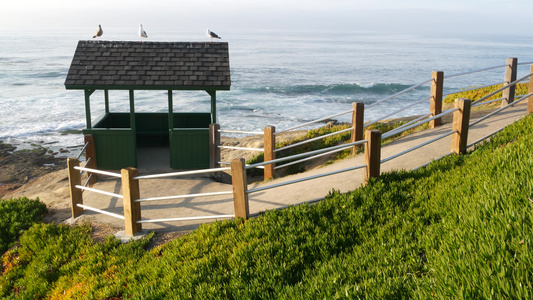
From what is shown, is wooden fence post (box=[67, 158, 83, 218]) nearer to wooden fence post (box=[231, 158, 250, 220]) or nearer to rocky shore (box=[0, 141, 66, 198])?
wooden fence post (box=[231, 158, 250, 220])

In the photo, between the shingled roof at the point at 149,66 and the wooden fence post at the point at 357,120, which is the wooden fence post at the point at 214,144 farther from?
the wooden fence post at the point at 357,120

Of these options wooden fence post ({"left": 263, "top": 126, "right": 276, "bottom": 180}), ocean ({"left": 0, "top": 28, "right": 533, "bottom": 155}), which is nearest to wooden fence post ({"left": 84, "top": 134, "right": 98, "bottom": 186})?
wooden fence post ({"left": 263, "top": 126, "right": 276, "bottom": 180})

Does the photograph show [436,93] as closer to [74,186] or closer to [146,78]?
[146,78]

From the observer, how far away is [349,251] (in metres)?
6.39

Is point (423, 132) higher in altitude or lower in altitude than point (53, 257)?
higher

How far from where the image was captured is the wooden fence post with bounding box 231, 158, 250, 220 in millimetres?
7449

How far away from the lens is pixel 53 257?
8.10 m

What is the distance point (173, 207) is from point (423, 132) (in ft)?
23.0

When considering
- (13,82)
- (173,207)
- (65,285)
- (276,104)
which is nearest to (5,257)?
(65,285)

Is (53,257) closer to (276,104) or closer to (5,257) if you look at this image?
(5,257)

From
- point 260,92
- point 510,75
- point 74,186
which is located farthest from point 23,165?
point 260,92

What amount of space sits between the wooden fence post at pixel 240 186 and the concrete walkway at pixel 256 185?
722mm

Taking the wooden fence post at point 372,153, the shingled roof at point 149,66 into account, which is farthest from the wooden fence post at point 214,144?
the wooden fence post at point 372,153

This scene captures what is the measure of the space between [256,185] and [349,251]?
18.8ft
